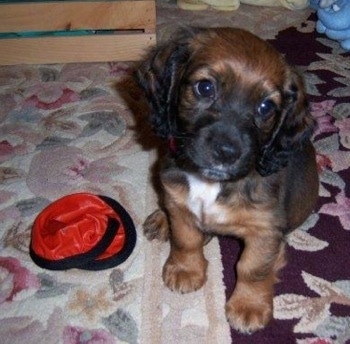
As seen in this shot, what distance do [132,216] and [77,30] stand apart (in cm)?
147

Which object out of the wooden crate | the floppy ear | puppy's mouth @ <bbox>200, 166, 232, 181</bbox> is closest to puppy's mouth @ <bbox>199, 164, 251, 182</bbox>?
puppy's mouth @ <bbox>200, 166, 232, 181</bbox>

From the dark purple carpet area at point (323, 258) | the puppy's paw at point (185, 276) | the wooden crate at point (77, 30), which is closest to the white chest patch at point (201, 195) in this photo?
the puppy's paw at point (185, 276)

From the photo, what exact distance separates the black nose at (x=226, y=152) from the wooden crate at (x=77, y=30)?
1818 mm

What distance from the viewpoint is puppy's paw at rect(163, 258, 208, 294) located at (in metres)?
1.84

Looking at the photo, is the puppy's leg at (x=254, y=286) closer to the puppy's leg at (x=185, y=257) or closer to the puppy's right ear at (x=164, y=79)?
the puppy's leg at (x=185, y=257)

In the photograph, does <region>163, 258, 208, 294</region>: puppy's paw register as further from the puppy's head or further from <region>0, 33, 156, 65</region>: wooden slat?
<region>0, 33, 156, 65</region>: wooden slat

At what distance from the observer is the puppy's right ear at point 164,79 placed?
161 centimetres

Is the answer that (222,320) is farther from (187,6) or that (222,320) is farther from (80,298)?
(187,6)

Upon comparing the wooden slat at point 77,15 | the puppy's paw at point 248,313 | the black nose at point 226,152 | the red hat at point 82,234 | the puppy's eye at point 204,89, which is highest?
the puppy's eye at point 204,89

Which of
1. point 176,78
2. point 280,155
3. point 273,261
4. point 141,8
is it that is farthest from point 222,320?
point 141,8

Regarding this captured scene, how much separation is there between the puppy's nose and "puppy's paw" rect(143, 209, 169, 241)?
68 centimetres

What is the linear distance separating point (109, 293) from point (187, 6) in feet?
8.74

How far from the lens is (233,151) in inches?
56.4

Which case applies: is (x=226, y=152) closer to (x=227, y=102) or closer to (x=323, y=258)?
(x=227, y=102)
